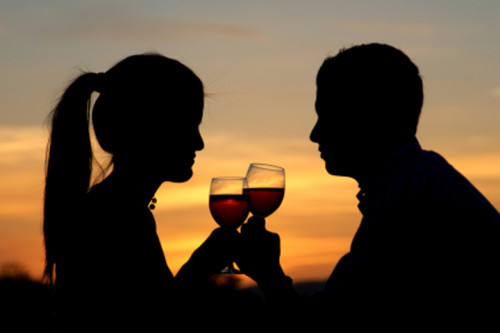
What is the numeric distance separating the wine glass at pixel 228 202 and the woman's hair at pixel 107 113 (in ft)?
2.16

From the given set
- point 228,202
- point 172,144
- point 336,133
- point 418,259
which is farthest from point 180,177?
point 418,259

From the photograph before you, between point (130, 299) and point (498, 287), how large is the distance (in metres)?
1.67

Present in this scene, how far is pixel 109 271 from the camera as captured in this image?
137 inches

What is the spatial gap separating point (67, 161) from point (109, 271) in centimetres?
74

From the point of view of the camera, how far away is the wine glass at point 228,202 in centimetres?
464

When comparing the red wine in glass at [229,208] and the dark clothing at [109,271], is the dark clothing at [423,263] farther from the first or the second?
the red wine in glass at [229,208]

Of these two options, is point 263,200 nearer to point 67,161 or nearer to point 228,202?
point 228,202

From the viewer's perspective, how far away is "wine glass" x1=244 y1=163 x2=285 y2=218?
4848 mm

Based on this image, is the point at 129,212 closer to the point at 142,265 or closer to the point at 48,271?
the point at 142,265

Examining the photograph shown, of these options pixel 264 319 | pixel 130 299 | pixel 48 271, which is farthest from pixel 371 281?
pixel 48 271

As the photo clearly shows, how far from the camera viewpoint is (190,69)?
421cm

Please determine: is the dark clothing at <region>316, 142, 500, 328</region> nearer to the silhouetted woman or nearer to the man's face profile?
the man's face profile

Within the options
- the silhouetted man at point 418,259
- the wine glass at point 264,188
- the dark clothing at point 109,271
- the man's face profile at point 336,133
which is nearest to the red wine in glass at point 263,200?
the wine glass at point 264,188

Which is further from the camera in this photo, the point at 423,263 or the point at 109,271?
the point at 109,271
